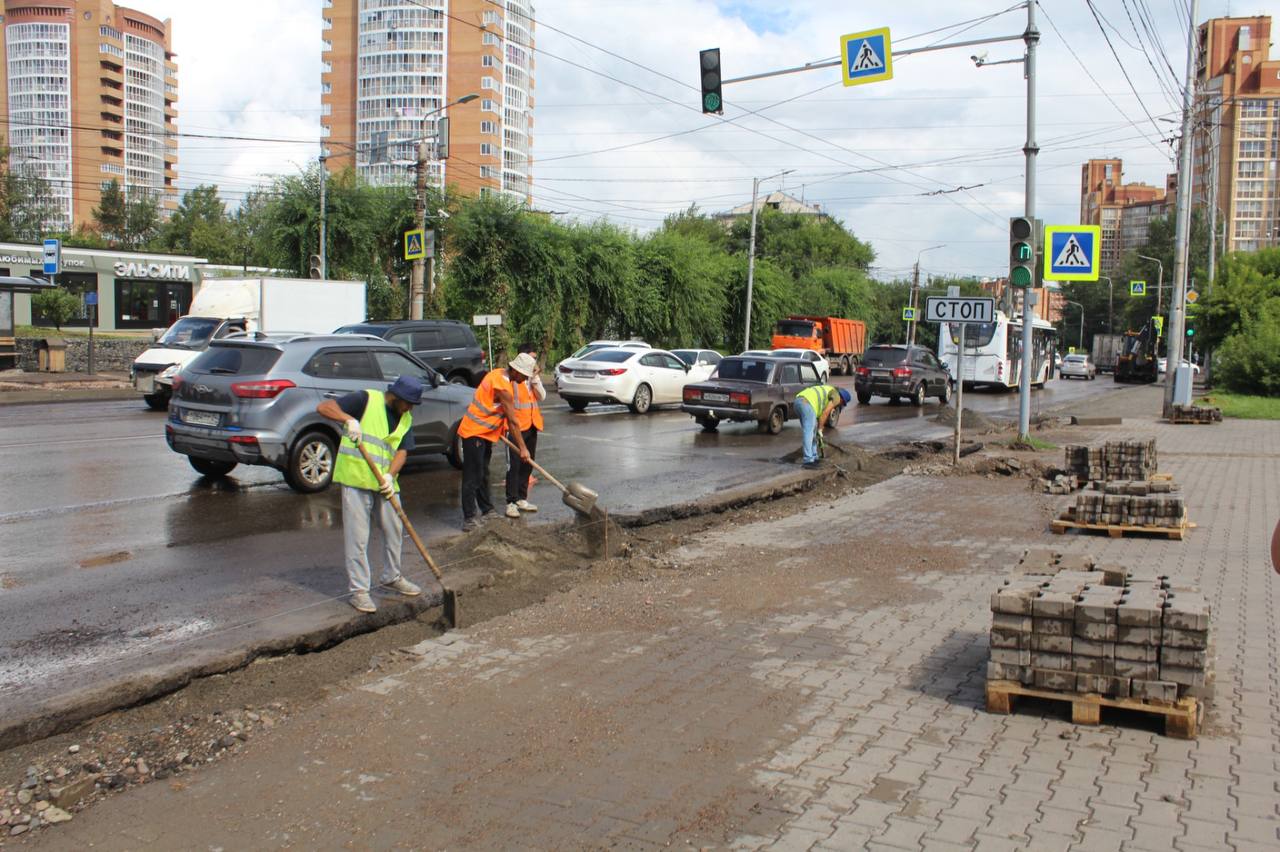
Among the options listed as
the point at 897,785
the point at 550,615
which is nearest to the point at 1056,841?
the point at 897,785

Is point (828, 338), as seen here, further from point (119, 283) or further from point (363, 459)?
point (363, 459)

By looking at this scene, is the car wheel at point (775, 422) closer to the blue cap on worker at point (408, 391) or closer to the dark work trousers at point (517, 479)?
the dark work trousers at point (517, 479)

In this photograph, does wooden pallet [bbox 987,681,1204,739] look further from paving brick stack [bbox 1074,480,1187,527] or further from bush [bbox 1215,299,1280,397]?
bush [bbox 1215,299,1280,397]

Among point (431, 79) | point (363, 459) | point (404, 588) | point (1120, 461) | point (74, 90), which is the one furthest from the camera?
point (74, 90)

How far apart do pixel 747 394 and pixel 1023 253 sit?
560cm

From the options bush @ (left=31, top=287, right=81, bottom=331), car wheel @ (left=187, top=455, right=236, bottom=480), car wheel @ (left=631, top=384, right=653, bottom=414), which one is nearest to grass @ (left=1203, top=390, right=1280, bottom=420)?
car wheel @ (left=631, top=384, right=653, bottom=414)

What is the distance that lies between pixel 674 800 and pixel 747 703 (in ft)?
4.01

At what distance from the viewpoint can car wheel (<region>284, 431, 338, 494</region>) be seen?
36.7 feet

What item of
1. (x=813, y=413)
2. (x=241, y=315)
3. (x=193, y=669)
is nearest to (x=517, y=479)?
(x=193, y=669)

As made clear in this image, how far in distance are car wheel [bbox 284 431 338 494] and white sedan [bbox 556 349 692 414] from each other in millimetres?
12034

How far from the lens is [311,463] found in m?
11.4

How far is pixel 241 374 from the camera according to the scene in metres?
11.4

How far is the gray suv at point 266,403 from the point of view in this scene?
36.3ft

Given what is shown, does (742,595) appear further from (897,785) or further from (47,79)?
(47,79)
